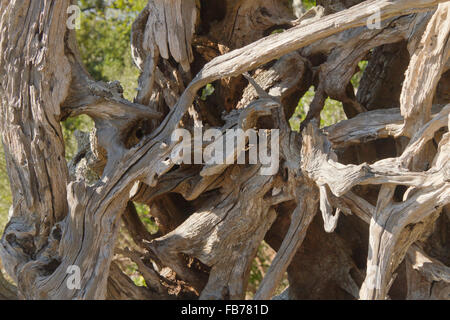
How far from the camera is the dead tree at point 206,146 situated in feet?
11.0

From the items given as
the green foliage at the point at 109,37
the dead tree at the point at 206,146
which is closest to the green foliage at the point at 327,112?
the green foliage at the point at 109,37

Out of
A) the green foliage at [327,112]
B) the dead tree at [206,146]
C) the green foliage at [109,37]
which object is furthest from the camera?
the green foliage at [109,37]

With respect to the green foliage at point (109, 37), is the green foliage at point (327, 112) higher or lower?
lower

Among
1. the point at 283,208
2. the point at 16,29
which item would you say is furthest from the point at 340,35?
the point at 16,29

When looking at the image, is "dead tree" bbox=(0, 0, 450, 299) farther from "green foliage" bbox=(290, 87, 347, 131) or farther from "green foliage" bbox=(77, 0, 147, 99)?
"green foliage" bbox=(77, 0, 147, 99)

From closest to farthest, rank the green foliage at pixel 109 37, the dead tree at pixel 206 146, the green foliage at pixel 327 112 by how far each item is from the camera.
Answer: the dead tree at pixel 206 146, the green foliage at pixel 327 112, the green foliage at pixel 109 37

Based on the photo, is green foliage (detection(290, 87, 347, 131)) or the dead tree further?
green foliage (detection(290, 87, 347, 131))

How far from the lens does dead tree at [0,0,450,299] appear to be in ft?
11.0

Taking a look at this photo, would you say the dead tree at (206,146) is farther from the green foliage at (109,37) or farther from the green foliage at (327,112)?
the green foliage at (109,37)

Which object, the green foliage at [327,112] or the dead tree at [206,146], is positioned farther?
the green foliage at [327,112]

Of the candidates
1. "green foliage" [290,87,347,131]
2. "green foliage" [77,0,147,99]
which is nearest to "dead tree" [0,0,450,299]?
"green foliage" [290,87,347,131]

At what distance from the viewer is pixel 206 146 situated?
3.58 meters

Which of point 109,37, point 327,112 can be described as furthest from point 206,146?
point 109,37
